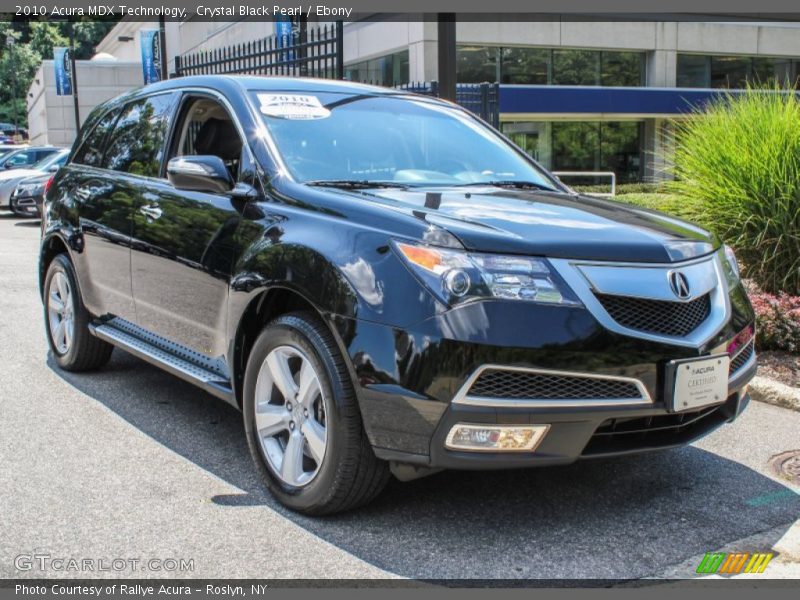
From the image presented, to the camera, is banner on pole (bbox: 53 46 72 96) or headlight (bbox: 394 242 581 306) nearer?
headlight (bbox: 394 242 581 306)

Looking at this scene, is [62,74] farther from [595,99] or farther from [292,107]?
[292,107]

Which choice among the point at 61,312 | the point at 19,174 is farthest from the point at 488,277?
the point at 19,174

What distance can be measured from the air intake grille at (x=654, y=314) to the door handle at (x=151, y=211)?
2.52 meters

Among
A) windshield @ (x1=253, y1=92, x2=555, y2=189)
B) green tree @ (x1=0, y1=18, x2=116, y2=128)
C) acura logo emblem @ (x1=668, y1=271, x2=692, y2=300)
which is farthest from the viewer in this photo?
green tree @ (x1=0, y1=18, x2=116, y2=128)

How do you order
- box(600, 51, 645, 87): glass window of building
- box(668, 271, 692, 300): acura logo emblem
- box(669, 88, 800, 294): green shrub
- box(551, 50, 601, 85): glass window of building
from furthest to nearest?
box(600, 51, 645, 87): glass window of building → box(551, 50, 601, 85): glass window of building → box(669, 88, 800, 294): green shrub → box(668, 271, 692, 300): acura logo emblem

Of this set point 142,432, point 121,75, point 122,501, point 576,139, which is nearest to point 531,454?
point 122,501

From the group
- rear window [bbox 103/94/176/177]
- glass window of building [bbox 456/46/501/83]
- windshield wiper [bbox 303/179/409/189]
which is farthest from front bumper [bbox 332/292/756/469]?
glass window of building [bbox 456/46/501/83]

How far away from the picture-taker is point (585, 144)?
33.9 m

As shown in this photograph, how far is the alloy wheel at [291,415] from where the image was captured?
3.58 meters

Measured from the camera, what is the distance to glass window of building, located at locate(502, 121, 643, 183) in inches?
1281

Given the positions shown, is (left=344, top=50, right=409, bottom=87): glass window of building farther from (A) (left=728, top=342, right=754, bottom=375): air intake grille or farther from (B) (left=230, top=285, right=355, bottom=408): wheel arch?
(A) (left=728, top=342, right=754, bottom=375): air intake grille

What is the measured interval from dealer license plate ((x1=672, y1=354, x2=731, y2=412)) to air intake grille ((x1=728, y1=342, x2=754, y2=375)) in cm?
12

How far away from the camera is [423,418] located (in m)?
3.18

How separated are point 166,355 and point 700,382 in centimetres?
272
